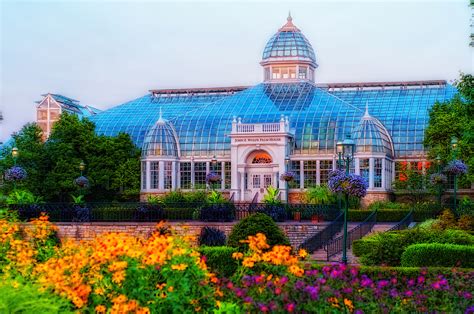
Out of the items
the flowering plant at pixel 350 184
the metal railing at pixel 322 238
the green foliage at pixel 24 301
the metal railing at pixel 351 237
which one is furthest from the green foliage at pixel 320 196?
the green foliage at pixel 24 301

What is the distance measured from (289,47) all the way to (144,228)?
107 feet

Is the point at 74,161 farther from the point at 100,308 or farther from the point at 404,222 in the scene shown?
the point at 100,308

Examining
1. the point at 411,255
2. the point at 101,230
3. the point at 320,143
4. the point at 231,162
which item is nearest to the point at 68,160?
the point at 231,162

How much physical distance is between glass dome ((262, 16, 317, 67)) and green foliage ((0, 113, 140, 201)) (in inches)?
507

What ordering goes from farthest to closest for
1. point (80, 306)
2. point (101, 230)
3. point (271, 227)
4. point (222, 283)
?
point (101, 230)
point (271, 227)
point (222, 283)
point (80, 306)

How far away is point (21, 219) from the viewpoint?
115 feet

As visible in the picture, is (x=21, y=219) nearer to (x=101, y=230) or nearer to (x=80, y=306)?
(x=101, y=230)

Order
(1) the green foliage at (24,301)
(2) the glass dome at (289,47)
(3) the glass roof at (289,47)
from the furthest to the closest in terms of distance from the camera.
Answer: (3) the glass roof at (289,47), (2) the glass dome at (289,47), (1) the green foliage at (24,301)

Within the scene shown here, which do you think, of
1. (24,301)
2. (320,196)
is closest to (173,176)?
(320,196)

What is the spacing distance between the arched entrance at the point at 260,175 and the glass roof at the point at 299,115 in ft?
6.41

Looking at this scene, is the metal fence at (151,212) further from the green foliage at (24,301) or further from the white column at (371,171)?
the green foliage at (24,301)

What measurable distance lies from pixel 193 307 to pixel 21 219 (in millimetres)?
22997

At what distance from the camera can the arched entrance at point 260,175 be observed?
177 ft

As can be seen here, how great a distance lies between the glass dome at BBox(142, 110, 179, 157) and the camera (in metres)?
55.6
